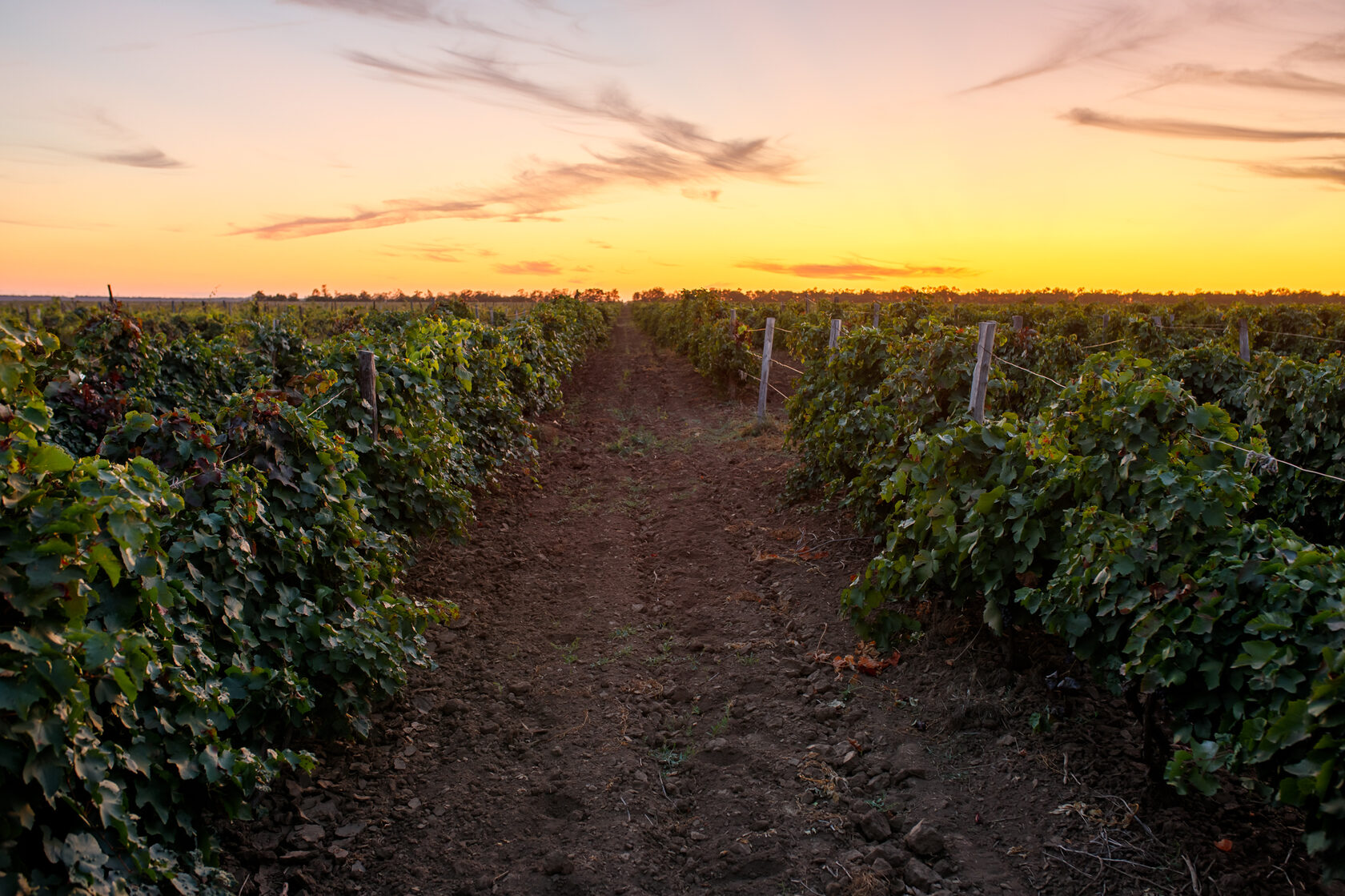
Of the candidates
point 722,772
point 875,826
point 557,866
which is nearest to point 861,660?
point 722,772

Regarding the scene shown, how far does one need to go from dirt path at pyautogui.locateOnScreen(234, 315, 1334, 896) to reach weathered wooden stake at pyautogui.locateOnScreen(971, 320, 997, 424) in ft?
5.33

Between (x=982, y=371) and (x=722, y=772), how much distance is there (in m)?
3.69

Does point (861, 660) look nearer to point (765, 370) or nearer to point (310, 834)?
point (310, 834)

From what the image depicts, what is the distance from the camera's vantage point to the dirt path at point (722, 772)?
123 inches

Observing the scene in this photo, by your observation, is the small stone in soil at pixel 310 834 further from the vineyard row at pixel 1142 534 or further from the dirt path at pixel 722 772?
the vineyard row at pixel 1142 534

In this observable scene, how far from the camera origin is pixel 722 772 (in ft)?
12.7

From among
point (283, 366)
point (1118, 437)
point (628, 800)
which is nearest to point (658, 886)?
point (628, 800)

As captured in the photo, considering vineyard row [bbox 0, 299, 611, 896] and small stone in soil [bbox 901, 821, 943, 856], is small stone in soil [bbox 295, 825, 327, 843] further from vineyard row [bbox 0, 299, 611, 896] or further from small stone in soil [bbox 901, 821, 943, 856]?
small stone in soil [bbox 901, 821, 943, 856]

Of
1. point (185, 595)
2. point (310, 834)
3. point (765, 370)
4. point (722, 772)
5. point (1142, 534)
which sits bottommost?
point (310, 834)

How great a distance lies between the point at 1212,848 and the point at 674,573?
4.19 meters

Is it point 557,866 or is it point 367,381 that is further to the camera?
point 367,381

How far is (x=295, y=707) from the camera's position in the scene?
367cm

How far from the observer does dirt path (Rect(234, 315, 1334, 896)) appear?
10.3ft

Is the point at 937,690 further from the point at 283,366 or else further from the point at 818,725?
the point at 283,366
